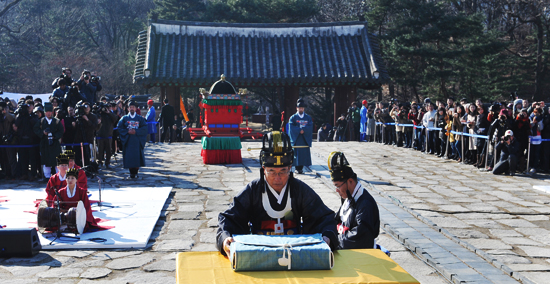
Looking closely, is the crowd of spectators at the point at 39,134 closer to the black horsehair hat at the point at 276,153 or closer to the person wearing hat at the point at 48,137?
the person wearing hat at the point at 48,137

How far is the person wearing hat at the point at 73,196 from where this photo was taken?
22.1ft

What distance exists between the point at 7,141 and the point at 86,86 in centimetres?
319

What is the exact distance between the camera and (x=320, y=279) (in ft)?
8.85

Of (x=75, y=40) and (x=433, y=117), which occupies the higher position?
(x=75, y=40)

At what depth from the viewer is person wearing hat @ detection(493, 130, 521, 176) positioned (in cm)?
1093

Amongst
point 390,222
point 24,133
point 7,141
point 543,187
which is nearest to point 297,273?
point 390,222

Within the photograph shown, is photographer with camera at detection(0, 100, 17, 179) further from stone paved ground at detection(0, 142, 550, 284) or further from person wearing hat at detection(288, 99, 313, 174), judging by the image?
person wearing hat at detection(288, 99, 313, 174)

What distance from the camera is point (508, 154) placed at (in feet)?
36.6

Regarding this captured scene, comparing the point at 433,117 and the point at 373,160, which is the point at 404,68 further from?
the point at 373,160

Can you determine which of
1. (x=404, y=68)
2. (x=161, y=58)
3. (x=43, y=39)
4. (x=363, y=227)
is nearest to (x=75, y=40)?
(x=43, y=39)

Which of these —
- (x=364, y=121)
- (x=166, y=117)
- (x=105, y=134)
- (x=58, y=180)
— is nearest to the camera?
(x=58, y=180)

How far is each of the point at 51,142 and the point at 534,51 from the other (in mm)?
27057

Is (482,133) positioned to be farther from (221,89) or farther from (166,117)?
(166,117)

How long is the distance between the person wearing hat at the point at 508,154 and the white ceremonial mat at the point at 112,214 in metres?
7.48
